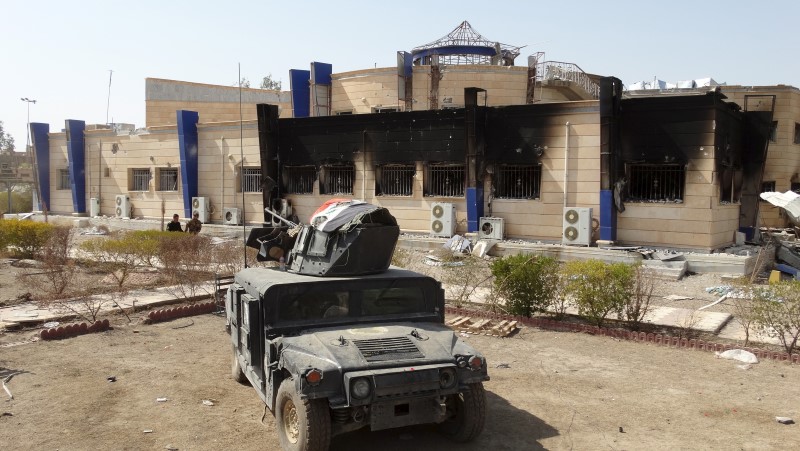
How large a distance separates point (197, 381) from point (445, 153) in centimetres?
1350

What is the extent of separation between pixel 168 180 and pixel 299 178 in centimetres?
755

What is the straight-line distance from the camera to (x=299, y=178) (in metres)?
23.3

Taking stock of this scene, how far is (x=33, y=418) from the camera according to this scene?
21.0 ft

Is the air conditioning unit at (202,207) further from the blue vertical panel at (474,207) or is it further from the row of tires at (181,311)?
the row of tires at (181,311)

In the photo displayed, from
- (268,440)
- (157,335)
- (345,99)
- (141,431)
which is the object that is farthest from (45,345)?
(345,99)

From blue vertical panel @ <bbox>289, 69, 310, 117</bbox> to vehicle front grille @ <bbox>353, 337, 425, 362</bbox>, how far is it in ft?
72.2

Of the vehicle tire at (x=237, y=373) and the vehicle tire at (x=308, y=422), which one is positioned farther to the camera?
the vehicle tire at (x=237, y=373)

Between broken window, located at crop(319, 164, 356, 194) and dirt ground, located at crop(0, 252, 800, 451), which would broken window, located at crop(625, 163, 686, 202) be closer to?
dirt ground, located at crop(0, 252, 800, 451)

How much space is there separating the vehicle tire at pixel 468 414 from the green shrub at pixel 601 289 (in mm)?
5417

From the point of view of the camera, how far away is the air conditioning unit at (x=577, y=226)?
17547 mm

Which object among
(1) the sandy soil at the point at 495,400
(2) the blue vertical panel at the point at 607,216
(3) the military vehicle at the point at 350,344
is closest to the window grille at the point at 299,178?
(2) the blue vertical panel at the point at 607,216

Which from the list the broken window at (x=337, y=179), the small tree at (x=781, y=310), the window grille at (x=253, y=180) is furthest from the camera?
the window grille at (x=253, y=180)

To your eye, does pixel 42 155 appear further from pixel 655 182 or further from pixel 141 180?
pixel 655 182

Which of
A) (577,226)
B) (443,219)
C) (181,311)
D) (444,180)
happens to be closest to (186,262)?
(181,311)
